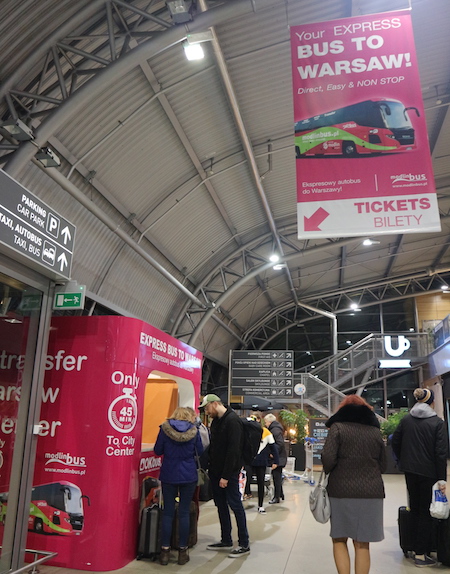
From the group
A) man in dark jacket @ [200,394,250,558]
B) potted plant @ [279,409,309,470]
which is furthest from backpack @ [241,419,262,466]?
potted plant @ [279,409,309,470]

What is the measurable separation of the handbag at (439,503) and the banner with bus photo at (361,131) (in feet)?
8.67

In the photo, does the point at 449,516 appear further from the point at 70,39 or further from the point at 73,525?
the point at 70,39

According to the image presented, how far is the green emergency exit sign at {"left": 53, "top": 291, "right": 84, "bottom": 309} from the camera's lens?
4691 mm

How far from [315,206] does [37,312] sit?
123 inches

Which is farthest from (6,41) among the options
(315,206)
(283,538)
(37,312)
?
(283,538)

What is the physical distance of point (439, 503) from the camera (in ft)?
16.2

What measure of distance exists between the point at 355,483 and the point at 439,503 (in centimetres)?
159

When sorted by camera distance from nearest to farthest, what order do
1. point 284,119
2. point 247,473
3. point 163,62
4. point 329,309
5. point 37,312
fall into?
point 37,312, point 163,62, point 247,473, point 284,119, point 329,309

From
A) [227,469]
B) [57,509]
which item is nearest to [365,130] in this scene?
[227,469]

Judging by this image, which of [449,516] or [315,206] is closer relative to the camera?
[449,516]

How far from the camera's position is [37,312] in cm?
469

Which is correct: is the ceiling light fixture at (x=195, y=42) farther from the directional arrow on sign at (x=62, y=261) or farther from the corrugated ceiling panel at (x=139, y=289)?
the corrugated ceiling panel at (x=139, y=289)

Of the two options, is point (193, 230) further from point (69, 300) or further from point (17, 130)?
point (69, 300)

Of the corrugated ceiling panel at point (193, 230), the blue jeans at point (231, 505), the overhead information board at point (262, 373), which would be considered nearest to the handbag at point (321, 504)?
the blue jeans at point (231, 505)
